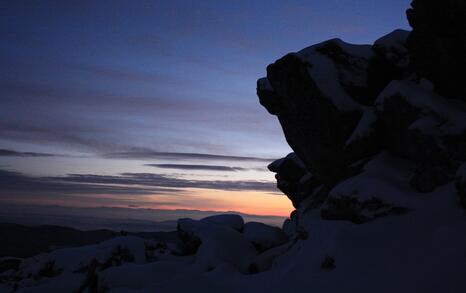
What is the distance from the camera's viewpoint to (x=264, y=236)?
2306 cm

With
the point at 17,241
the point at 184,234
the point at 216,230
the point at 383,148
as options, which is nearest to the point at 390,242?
the point at 383,148

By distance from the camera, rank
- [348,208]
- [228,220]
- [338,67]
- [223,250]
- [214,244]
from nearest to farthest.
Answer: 1. [348,208]
2. [338,67]
3. [223,250]
4. [214,244]
5. [228,220]

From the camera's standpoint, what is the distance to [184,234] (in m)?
23.7

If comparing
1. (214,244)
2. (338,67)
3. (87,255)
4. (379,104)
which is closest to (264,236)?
(214,244)

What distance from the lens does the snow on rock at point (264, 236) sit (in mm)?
22703

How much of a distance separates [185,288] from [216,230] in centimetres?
815

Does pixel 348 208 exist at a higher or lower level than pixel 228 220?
higher

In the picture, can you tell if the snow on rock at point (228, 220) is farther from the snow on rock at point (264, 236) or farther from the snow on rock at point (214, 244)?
the snow on rock at point (264, 236)

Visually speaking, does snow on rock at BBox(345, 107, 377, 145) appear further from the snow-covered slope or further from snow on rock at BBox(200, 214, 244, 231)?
snow on rock at BBox(200, 214, 244, 231)

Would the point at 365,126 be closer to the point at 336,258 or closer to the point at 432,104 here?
the point at 432,104

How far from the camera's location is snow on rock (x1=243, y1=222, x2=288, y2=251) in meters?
22.7

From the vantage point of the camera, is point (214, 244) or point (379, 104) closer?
point (379, 104)

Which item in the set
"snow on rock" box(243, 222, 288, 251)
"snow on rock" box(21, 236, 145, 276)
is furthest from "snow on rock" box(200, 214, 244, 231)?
"snow on rock" box(21, 236, 145, 276)

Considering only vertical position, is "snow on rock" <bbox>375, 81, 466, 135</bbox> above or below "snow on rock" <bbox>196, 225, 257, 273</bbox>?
above
